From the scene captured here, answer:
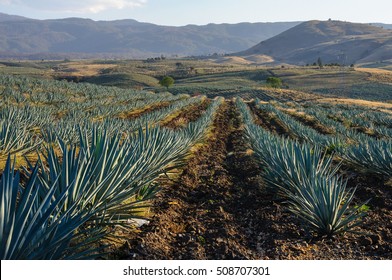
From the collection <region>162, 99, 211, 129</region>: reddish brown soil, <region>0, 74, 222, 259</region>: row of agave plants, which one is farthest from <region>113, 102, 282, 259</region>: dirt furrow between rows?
<region>162, 99, 211, 129</region>: reddish brown soil

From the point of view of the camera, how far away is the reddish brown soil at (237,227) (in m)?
3.55

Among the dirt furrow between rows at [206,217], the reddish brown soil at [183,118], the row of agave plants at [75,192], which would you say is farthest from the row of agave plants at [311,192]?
the reddish brown soil at [183,118]

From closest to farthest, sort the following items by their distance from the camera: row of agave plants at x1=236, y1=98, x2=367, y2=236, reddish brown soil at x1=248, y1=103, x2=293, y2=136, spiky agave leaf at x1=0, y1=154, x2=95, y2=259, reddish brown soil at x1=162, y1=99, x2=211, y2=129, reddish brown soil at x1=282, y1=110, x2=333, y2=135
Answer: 1. spiky agave leaf at x1=0, y1=154, x2=95, y2=259
2. row of agave plants at x1=236, y1=98, x2=367, y2=236
3. reddish brown soil at x1=162, y1=99, x2=211, y2=129
4. reddish brown soil at x1=248, y1=103, x2=293, y2=136
5. reddish brown soil at x1=282, y1=110, x2=333, y2=135

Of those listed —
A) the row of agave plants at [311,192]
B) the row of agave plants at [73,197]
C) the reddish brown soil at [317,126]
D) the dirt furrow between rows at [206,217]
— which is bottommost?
the reddish brown soil at [317,126]

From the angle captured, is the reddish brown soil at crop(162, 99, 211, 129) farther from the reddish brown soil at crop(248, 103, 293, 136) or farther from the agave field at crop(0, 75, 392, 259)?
the agave field at crop(0, 75, 392, 259)

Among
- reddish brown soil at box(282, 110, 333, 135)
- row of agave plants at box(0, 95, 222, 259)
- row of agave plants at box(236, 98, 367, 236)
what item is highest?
Result: row of agave plants at box(0, 95, 222, 259)

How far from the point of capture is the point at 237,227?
431 centimetres

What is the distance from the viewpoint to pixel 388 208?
5184 millimetres

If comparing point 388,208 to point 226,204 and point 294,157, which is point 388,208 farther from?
point 226,204

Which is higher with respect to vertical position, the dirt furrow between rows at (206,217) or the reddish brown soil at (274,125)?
the dirt furrow between rows at (206,217)

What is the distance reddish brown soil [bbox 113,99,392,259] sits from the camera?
11.6 ft

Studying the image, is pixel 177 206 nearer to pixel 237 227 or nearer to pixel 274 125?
pixel 237 227

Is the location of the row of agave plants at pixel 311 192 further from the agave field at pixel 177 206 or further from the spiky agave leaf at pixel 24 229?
the spiky agave leaf at pixel 24 229
